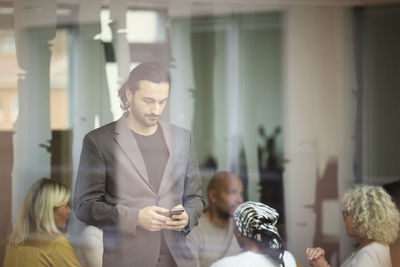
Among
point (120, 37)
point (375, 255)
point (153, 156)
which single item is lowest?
point (375, 255)

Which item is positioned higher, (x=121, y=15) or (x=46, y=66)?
(x=121, y=15)

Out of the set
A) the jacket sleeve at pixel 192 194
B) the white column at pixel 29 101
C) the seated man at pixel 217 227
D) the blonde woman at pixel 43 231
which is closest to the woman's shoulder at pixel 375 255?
the seated man at pixel 217 227

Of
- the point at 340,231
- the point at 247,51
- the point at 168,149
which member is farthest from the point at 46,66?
the point at 340,231

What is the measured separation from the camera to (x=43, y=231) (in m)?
4.22

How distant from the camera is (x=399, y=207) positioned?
458cm

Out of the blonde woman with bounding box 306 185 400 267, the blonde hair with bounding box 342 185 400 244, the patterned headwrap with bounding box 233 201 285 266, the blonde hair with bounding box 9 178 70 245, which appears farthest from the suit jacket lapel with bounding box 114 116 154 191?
the blonde hair with bounding box 342 185 400 244

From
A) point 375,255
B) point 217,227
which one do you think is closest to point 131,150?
point 217,227

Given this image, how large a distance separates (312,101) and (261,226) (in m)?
0.99

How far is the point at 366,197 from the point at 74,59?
2.15 m

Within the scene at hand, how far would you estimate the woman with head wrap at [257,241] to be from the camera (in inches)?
170

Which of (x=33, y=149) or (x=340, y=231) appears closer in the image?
(x=33, y=149)

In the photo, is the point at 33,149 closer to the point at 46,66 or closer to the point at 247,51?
the point at 46,66

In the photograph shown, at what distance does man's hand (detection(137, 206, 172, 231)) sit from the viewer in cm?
429

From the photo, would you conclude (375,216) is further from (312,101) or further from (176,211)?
(176,211)
